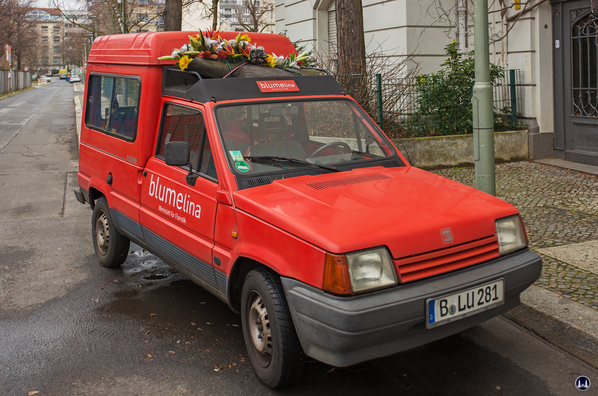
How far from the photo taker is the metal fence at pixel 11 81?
5447 centimetres

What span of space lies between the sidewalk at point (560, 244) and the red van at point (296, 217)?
74 centimetres

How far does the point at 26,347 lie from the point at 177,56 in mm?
2579

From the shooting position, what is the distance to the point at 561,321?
13.6 ft

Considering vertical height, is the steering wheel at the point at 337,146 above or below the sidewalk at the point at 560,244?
above

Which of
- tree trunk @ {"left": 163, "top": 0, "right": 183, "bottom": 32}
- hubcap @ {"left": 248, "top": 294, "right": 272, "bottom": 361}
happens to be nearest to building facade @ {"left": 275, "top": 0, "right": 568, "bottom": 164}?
tree trunk @ {"left": 163, "top": 0, "right": 183, "bottom": 32}

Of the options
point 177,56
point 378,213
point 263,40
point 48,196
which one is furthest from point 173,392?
point 48,196

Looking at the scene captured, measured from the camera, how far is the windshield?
13.9 ft

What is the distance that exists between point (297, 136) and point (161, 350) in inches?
75.8

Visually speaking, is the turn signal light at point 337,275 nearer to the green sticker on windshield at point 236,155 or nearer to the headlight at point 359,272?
the headlight at point 359,272

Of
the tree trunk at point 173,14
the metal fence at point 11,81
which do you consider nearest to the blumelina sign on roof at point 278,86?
the tree trunk at point 173,14

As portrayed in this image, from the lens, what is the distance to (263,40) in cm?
583

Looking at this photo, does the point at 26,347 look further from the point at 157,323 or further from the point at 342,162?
the point at 342,162

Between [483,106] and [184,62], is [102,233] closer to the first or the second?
[184,62]

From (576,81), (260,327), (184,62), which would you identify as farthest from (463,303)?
(576,81)
